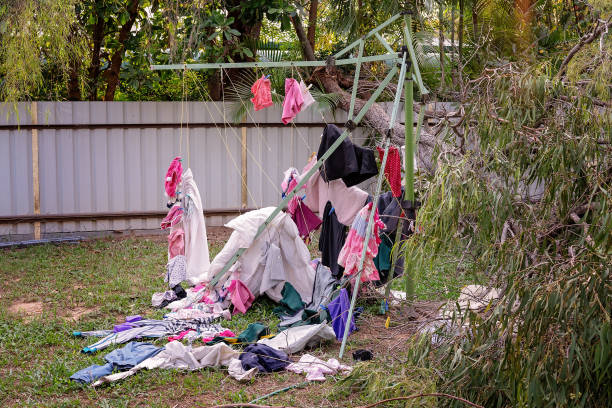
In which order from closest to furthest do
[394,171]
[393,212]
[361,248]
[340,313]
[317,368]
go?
1. [317,368]
2. [361,248]
3. [340,313]
4. [394,171]
5. [393,212]

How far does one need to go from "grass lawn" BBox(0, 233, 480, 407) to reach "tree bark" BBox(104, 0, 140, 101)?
2724 millimetres

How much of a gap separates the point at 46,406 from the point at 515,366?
278 centimetres

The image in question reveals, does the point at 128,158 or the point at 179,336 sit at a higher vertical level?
the point at 128,158

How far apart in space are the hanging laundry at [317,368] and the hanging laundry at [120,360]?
1.03m

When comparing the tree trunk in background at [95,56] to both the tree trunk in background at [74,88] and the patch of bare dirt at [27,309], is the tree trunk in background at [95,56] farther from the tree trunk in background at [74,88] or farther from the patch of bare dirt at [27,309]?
the patch of bare dirt at [27,309]

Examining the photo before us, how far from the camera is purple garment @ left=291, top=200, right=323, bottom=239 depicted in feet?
21.8

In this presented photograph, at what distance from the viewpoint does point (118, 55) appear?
10.7 metres

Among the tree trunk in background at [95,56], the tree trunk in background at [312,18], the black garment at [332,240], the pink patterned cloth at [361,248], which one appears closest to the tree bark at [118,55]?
the tree trunk in background at [95,56]

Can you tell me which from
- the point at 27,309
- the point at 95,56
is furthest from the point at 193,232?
the point at 95,56

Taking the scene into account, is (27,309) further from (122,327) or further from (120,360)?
(120,360)

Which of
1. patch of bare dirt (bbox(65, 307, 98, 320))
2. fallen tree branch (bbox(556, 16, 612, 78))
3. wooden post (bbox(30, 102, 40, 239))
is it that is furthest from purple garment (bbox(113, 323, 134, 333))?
wooden post (bbox(30, 102, 40, 239))

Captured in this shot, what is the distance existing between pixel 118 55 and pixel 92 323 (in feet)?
19.0

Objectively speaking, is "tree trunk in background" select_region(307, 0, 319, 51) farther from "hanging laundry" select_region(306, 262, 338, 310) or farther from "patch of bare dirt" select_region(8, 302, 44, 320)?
"patch of bare dirt" select_region(8, 302, 44, 320)

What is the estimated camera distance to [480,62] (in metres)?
9.28
